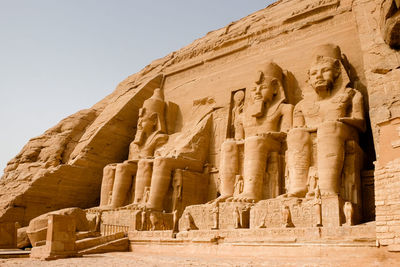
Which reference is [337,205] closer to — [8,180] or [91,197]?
[91,197]

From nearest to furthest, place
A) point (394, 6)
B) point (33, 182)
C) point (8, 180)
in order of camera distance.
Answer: point (394, 6) → point (33, 182) → point (8, 180)

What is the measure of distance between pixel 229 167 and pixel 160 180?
1617mm

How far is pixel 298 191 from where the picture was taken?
23.4ft

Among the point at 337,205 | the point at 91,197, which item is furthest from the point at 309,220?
the point at 91,197

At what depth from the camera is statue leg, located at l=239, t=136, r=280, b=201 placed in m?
7.90

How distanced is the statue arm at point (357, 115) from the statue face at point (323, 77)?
54 centimetres

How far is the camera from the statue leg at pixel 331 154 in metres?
6.75

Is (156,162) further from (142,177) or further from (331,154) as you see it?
(331,154)

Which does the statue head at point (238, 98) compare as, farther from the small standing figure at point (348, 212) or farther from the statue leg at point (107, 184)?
the small standing figure at point (348, 212)

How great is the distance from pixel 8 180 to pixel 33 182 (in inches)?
49.7

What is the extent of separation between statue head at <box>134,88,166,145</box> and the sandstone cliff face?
604 millimetres

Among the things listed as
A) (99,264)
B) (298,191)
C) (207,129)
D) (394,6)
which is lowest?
(99,264)

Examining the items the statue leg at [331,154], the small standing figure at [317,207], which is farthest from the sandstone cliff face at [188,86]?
the small standing figure at [317,207]

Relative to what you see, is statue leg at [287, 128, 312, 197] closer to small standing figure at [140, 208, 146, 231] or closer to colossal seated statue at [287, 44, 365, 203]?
colossal seated statue at [287, 44, 365, 203]
